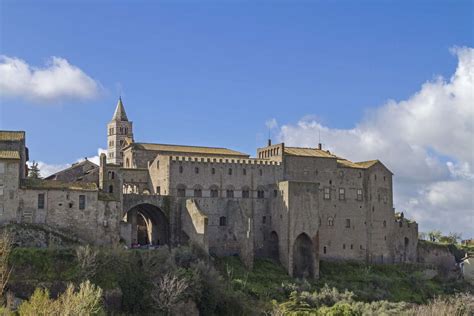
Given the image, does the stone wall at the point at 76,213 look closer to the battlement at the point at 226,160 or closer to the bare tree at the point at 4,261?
the bare tree at the point at 4,261

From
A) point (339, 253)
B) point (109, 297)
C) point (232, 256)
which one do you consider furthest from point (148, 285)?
point (339, 253)

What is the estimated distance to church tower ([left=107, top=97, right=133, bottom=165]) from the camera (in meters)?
99.7

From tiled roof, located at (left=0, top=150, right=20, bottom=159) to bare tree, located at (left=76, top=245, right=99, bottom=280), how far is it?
381 inches

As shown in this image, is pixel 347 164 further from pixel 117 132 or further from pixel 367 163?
pixel 117 132

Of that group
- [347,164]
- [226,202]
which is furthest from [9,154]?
[347,164]

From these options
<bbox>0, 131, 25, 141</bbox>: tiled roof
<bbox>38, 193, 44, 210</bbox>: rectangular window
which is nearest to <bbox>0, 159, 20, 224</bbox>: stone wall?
<bbox>38, 193, 44, 210</bbox>: rectangular window

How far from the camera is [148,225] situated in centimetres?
7075

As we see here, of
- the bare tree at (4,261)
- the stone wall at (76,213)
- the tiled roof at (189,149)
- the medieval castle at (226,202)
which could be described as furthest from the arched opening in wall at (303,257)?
the bare tree at (4,261)

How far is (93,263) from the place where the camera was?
51750 millimetres

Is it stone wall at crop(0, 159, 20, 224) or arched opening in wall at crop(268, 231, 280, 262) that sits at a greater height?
stone wall at crop(0, 159, 20, 224)

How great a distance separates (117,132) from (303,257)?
41.1 m

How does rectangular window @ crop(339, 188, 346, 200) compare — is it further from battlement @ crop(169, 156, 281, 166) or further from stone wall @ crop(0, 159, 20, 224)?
stone wall @ crop(0, 159, 20, 224)

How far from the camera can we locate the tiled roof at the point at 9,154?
182 ft

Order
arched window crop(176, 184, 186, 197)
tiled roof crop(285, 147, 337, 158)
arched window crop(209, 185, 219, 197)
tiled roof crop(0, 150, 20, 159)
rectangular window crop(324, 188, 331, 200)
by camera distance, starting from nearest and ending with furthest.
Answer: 1. tiled roof crop(0, 150, 20, 159)
2. arched window crop(176, 184, 186, 197)
3. arched window crop(209, 185, 219, 197)
4. rectangular window crop(324, 188, 331, 200)
5. tiled roof crop(285, 147, 337, 158)
